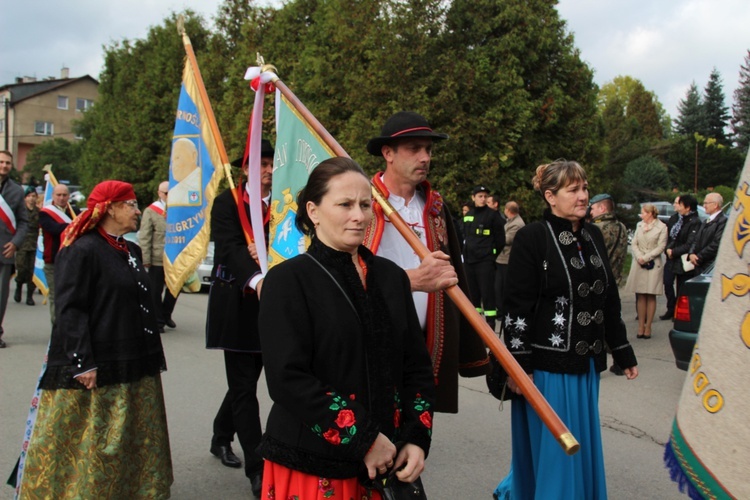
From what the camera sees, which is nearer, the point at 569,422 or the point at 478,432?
the point at 569,422

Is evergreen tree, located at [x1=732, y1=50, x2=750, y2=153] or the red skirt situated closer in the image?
the red skirt

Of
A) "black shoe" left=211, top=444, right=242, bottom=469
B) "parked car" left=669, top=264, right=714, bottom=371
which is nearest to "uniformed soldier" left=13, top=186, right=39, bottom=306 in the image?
"black shoe" left=211, top=444, right=242, bottom=469

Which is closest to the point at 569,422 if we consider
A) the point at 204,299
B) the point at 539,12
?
the point at 204,299

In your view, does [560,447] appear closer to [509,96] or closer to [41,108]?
[509,96]

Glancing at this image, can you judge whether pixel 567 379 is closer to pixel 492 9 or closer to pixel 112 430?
pixel 112 430

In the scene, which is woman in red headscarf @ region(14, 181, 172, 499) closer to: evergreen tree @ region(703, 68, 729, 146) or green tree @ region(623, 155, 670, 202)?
green tree @ region(623, 155, 670, 202)

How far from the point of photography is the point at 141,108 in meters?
28.5

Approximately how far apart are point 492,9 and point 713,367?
15.3 meters

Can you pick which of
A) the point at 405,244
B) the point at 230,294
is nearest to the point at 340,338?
the point at 405,244

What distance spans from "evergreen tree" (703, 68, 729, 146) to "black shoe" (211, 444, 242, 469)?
65822 millimetres

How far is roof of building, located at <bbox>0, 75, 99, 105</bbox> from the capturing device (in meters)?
74.8

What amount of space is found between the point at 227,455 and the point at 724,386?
3714 millimetres

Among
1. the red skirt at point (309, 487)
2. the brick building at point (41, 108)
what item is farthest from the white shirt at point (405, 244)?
the brick building at point (41, 108)

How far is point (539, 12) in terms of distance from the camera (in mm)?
16078
